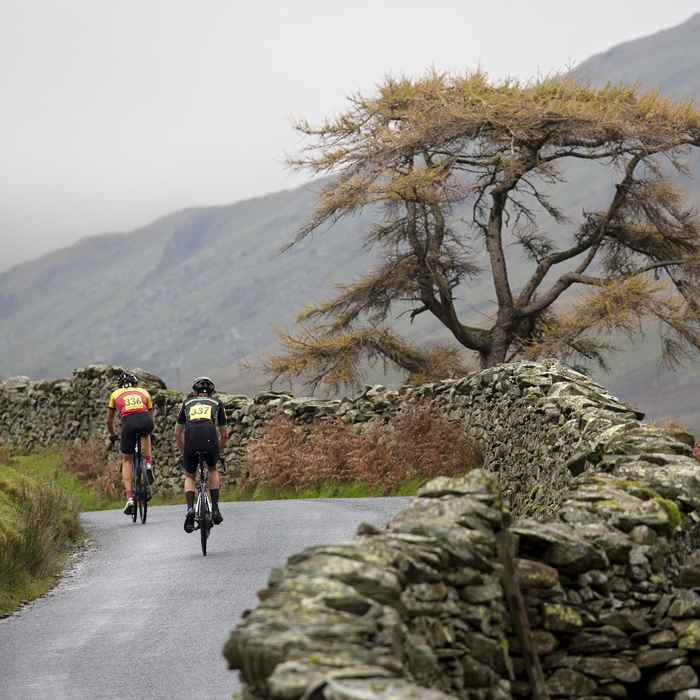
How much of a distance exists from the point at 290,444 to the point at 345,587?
15.6 m

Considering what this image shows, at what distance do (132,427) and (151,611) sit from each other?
6205mm

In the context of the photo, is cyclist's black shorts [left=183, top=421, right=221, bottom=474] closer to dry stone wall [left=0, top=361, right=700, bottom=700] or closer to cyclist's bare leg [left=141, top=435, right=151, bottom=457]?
cyclist's bare leg [left=141, top=435, right=151, bottom=457]

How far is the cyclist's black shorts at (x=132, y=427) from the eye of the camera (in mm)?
13984

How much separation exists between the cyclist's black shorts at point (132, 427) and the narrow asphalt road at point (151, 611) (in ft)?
4.29

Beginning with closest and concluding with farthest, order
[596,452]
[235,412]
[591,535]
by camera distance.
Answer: [591,535] → [596,452] → [235,412]

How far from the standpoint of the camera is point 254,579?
29.8ft

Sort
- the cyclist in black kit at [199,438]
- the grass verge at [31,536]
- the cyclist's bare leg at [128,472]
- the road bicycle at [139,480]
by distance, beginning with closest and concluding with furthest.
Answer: the grass verge at [31,536] < the cyclist in black kit at [199,438] < the cyclist's bare leg at [128,472] < the road bicycle at [139,480]

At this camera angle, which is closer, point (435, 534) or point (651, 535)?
point (435, 534)

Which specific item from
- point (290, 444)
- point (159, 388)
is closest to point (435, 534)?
point (290, 444)

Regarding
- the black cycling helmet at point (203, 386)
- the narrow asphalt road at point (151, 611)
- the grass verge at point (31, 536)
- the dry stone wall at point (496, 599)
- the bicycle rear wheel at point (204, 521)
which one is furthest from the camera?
the black cycling helmet at point (203, 386)

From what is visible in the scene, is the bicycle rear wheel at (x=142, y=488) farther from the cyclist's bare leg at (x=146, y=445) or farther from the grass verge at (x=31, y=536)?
the grass verge at (x=31, y=536)

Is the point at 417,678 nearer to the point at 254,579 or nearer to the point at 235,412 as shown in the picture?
the point at 254,579

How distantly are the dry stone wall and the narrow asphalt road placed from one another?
6.52ft

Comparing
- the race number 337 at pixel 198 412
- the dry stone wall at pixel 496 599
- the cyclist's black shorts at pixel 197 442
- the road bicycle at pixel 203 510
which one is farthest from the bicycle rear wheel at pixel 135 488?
the dry stone wall at pixel 496 599
